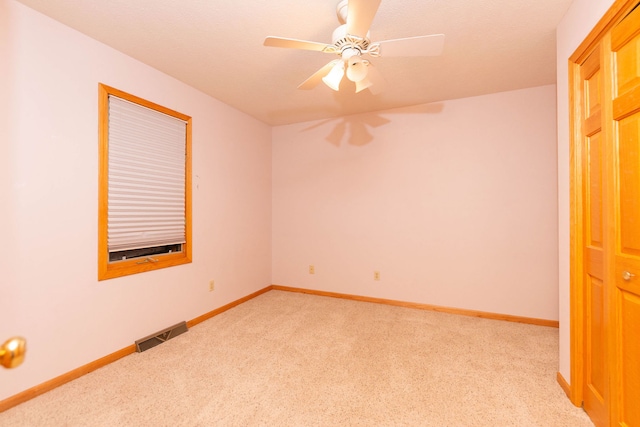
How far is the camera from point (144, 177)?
249 cm

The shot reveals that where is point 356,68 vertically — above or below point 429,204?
above

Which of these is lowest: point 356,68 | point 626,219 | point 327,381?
point 327,381

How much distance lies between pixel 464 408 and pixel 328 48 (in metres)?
2.30

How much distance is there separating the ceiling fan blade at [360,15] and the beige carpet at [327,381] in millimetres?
2135

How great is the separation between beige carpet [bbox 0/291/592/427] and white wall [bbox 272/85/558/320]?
0.60 meters

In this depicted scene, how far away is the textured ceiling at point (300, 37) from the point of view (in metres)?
1.77

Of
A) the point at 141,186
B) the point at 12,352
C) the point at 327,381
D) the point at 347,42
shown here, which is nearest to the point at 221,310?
the point at 141,186

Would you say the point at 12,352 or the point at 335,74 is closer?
the point at 12,352

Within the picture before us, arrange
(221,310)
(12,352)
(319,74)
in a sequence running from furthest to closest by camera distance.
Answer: (221,310) < (319,74) < (12,352)

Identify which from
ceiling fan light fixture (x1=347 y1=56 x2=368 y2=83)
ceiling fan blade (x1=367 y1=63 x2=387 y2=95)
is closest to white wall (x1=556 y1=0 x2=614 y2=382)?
ceiling fan blade (x1=367 y1=63 x2=387 y2=95)

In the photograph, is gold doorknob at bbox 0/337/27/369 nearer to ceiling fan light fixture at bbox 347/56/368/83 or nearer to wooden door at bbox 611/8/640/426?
ceiling fan light fixture at bbox 347/56/368/83

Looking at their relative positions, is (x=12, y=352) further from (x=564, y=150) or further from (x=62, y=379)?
(x=564, y=150)

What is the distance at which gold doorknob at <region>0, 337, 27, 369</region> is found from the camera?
55cm

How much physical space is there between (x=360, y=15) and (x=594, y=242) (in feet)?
5.83
